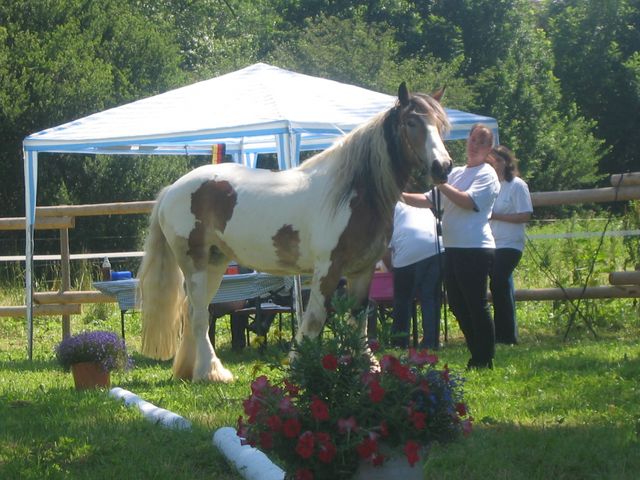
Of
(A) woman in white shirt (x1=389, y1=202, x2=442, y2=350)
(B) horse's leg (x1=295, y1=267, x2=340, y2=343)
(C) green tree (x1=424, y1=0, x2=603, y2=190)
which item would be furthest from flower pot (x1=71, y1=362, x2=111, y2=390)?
(C) green tree (x1=424, y1=0, x2=603, y2=190)

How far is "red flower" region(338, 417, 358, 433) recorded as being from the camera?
3.39m

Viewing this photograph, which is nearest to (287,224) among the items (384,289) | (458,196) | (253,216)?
(253,216)

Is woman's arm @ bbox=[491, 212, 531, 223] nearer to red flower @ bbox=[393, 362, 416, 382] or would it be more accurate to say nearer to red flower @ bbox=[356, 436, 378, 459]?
red flower @ bbox=[393, 362, 416, 382]

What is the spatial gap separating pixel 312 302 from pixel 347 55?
2384 cm

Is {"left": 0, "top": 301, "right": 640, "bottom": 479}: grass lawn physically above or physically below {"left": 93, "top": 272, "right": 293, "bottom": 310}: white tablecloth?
below

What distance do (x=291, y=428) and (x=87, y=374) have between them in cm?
395

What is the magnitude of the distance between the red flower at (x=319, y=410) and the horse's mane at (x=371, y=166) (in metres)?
3.56

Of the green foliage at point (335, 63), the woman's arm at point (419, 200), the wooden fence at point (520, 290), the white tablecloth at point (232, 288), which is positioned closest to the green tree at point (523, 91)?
the green foliage at point (335, 63)

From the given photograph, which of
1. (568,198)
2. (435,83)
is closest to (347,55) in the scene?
(435,83)

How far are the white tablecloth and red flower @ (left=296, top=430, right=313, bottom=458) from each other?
6.20 metres

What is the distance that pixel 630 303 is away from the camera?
35.2 feet

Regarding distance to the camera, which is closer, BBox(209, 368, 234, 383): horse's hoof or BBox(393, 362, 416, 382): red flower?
BBox(393, 362, 416, 382): red flower

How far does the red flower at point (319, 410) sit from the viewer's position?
3.42m

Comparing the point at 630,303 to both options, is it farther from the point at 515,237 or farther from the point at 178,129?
the point at 178,129
